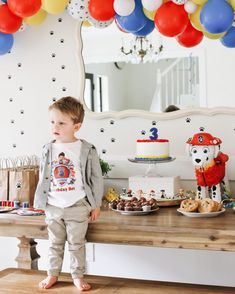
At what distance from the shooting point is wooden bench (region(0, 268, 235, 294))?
7.27 feet

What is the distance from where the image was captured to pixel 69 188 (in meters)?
2.23

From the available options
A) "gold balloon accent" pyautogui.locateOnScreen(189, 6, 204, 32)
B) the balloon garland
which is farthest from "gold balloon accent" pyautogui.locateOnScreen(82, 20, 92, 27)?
"gold balloon accent" pyautogui.locateOnScreen(189, 6, 204, 32)

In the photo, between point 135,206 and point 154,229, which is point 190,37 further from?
point 154,229

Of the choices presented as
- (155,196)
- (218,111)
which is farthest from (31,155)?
(218,111)

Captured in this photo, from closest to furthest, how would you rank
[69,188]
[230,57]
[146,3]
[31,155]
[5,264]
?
1. [69,188]
2. [146,3]
3. [230,57]
4. [31,155]
5. [5,264]

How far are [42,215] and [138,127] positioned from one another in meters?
0.71

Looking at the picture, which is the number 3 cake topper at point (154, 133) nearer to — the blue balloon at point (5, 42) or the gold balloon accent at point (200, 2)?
the gold balloon accent at point (200, 2)

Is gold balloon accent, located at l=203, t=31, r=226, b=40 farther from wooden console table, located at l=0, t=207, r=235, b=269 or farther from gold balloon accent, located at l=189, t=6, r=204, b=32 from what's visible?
wooden console table, located at l=0, t=207, r=235, b=269

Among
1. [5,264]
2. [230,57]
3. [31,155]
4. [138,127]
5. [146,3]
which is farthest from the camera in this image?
[5,264]

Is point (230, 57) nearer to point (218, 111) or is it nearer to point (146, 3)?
point (218, 111)

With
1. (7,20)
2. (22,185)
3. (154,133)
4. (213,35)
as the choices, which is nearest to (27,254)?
(22,185)

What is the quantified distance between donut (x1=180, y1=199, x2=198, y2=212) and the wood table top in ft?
0.12

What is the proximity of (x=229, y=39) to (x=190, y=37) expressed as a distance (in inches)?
7.1

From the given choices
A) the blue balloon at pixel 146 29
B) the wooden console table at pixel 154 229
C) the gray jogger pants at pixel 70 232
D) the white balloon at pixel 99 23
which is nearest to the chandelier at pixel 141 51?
the blue balloon at pixel 146 29
